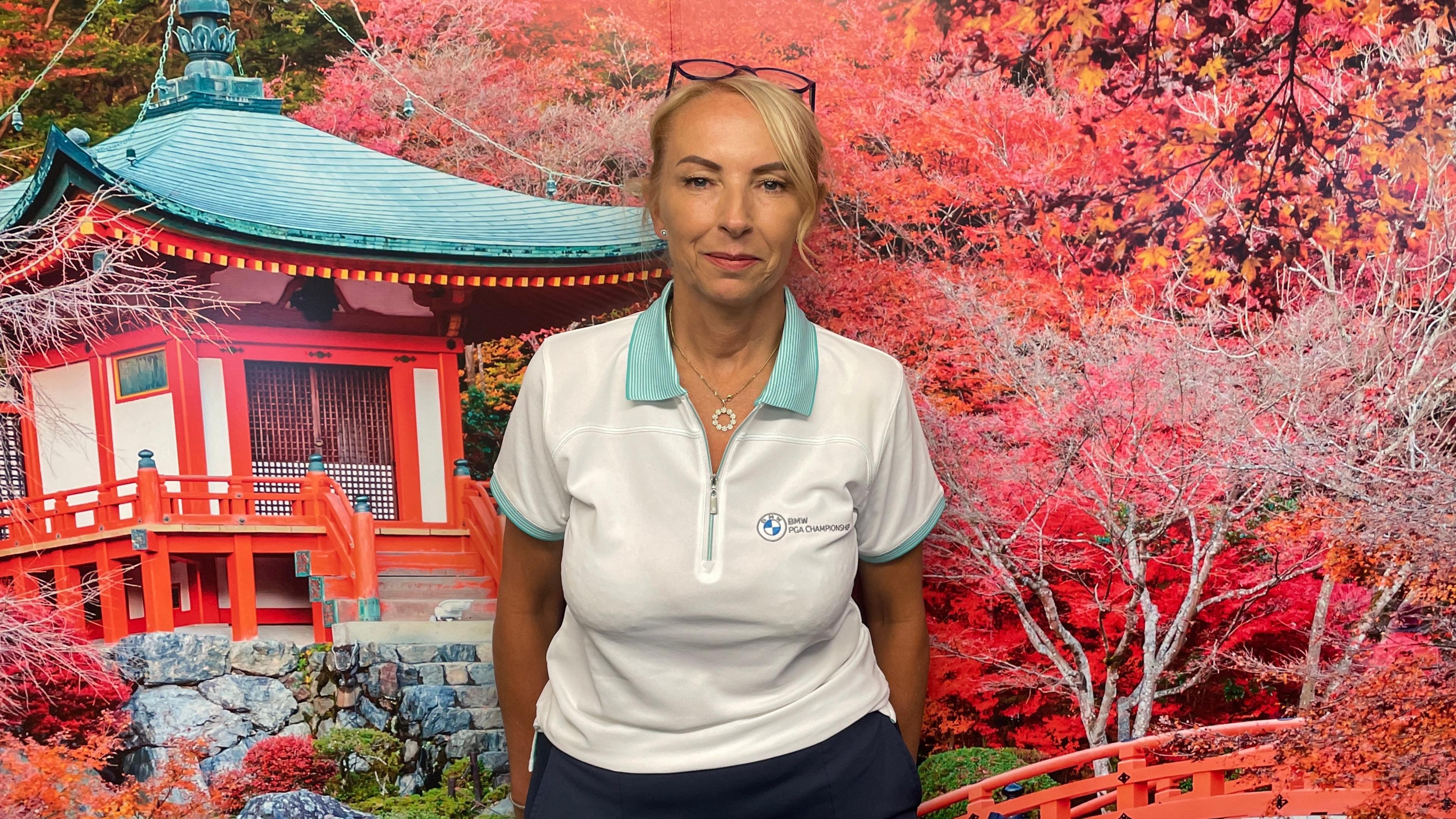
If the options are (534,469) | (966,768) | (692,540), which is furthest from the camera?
(966,768)

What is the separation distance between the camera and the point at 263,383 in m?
2.08

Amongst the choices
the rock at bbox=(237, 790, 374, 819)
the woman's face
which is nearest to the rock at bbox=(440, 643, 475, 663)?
the rock at bbox=(237, 790, 374, 819)

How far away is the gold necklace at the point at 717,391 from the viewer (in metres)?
1.58

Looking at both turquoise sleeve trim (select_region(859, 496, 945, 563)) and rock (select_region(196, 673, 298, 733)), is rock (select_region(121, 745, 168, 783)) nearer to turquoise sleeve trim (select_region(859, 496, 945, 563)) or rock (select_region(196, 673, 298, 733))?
rock (select_region(196, 673, 298, 733))

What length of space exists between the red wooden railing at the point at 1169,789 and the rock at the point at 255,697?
4.08 feet

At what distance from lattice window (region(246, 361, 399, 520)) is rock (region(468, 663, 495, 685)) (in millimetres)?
329

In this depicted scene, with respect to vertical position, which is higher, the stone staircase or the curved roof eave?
the curved roof eave

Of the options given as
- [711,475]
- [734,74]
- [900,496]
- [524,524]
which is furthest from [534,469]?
[734,74]

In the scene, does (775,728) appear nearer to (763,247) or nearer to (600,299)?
(763,247)

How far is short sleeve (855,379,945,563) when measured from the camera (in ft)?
5.30

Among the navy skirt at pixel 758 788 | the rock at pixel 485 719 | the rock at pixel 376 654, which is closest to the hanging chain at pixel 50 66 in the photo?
the rock at pixel 376 654

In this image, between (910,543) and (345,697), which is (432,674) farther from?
(910,543)

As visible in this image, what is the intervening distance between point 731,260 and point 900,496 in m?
0.42

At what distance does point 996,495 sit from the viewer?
7.56 ft
